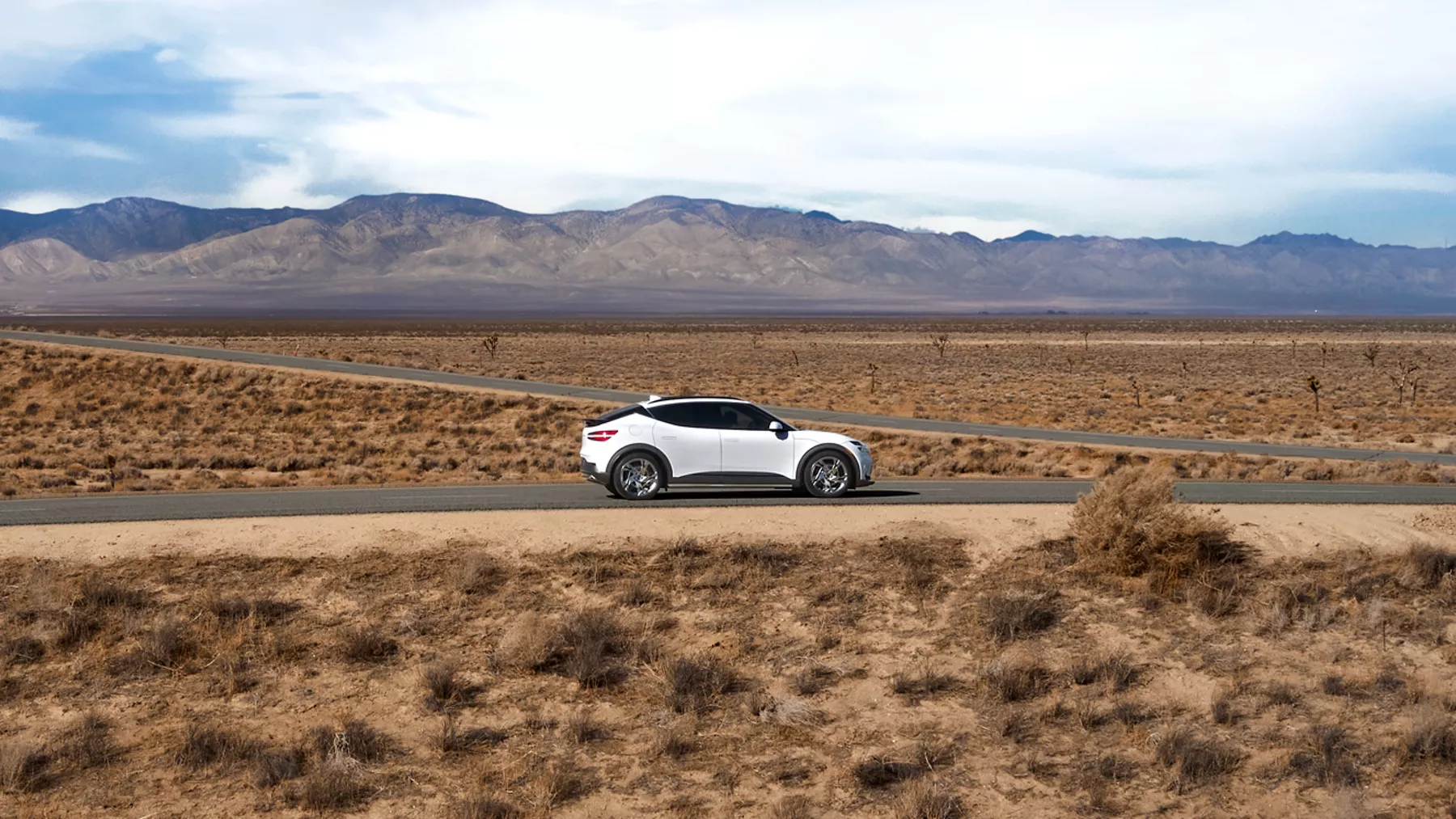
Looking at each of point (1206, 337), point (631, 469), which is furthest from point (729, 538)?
point (1206, 337)

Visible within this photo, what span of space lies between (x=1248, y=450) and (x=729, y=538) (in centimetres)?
2014

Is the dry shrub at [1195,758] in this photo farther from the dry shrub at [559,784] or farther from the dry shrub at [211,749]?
the dry shrub at [211,749]

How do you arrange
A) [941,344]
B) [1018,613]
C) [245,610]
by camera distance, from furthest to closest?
[941,344]
[1018,613]
[245,610]

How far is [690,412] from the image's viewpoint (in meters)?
19.4

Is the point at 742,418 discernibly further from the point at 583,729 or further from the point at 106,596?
the point at 106,596

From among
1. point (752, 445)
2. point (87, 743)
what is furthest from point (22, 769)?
point (752, 445)

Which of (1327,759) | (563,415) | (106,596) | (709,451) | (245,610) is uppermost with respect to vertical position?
(709,451)

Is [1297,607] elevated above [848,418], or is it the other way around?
[848,418]

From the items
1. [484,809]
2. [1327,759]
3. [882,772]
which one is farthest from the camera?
[1327,759]

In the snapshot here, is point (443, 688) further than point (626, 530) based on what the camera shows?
No

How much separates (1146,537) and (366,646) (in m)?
10.1

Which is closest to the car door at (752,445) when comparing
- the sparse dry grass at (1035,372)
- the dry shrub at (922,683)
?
the dry shrub at (922,683)

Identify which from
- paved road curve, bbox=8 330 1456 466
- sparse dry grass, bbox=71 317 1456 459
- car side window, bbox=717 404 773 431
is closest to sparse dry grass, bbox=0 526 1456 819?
car side window, bbox=717 404 773 431

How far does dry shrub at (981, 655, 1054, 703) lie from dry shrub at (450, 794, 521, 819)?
18.4ft
